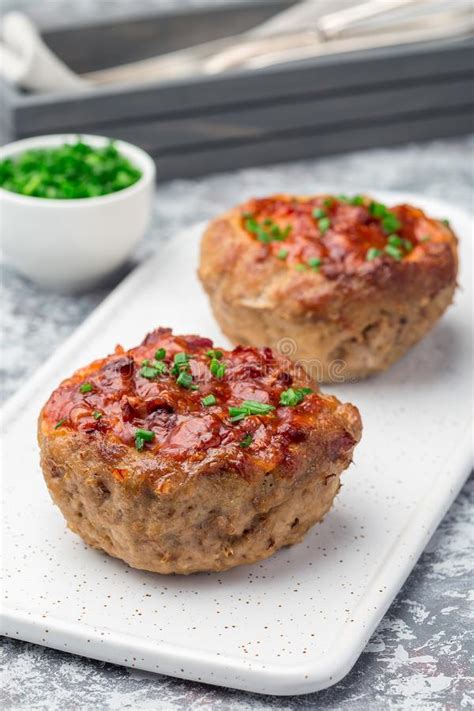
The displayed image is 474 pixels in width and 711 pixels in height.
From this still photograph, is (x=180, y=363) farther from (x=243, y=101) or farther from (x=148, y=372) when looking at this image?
(x=243, y=101)

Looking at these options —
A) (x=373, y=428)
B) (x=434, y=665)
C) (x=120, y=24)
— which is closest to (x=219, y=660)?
(x=434, y=665)

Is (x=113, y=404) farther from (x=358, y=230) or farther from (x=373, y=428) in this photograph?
(x=358, y=230)

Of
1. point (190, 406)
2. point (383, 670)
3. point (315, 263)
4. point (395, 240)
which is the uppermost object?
point (190, 406)

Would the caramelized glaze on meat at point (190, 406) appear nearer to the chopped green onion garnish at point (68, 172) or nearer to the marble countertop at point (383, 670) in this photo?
the marble countertop at point (383, 670)

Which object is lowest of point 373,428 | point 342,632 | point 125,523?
point 373,428

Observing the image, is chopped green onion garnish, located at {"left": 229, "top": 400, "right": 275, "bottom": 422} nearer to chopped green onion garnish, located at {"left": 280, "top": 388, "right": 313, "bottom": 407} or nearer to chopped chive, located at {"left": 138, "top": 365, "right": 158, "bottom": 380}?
chopped green onion garnish, located at {"left": 280, "top": 388, "right": 313, "bottom": 407}

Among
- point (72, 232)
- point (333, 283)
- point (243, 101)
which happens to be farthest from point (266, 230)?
point (243, 101)
